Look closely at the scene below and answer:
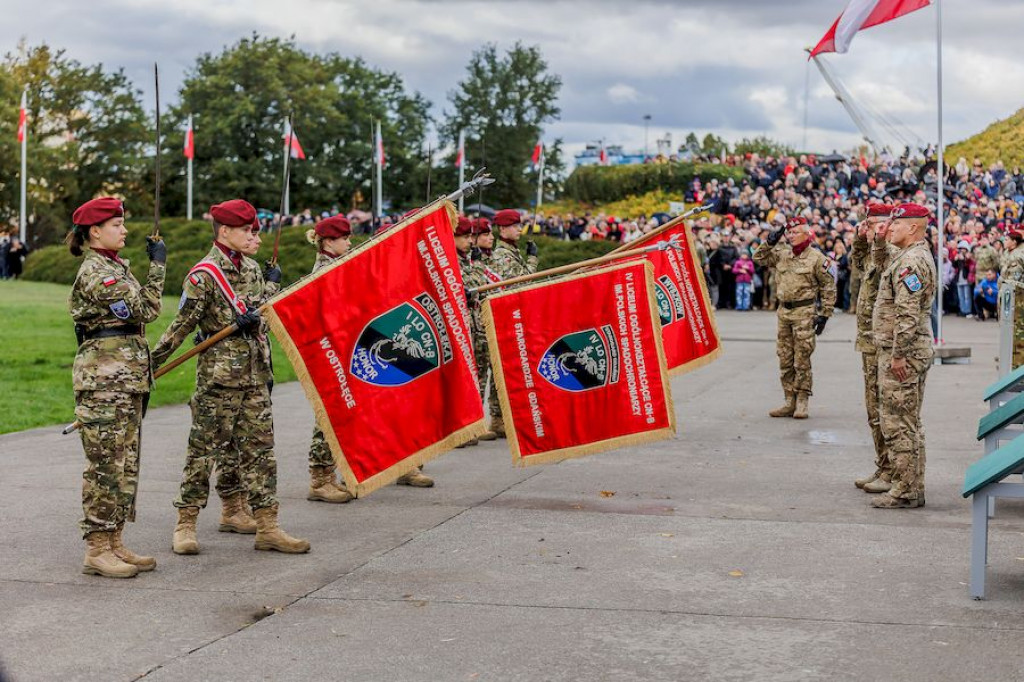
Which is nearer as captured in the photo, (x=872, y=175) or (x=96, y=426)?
(x=96, y=426)

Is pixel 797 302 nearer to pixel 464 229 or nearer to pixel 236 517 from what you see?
pixel 464 229

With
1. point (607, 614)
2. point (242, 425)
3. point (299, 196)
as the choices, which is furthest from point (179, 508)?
point (299, 196)

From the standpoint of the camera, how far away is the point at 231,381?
7750mm

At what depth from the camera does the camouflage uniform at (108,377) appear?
7062 millimetres

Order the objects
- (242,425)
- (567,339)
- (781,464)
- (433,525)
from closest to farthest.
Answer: (242,425) < (433,525) < (567,339) < (781,464)

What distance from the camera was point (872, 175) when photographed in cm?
4253

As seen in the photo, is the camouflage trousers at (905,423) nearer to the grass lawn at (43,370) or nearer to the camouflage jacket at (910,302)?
the camouflage jacket at (910,302)

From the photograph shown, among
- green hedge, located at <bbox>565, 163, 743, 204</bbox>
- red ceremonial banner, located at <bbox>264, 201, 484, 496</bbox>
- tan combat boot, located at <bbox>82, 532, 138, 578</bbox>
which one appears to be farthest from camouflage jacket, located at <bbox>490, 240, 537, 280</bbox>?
green hedge, located at <bbox>565, 163, 743, 204</bbox>

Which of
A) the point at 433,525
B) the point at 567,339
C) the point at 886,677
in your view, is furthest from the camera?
the point at 567,339

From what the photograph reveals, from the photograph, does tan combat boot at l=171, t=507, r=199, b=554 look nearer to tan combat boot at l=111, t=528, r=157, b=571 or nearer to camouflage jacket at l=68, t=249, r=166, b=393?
tan combat boot at l=111, t=528, r=157, b=571

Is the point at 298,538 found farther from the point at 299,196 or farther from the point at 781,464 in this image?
the point at 299,196

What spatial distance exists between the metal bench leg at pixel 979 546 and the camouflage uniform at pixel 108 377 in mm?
4237

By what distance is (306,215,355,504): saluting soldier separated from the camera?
929cm

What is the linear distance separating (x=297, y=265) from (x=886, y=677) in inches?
1146
